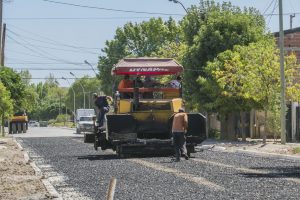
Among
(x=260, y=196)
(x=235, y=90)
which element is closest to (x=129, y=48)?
(x=235, y=90)

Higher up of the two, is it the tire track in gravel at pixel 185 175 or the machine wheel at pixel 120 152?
the machine wheel at pixel 120 152

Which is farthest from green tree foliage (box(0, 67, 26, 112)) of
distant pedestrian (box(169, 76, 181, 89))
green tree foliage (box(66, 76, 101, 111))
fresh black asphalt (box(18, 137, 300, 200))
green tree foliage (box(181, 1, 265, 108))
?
green tree foliage (box(66, 76, 101, 111))

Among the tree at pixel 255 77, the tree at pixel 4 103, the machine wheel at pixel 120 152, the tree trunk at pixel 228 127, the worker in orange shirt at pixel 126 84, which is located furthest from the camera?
the tree trunk at pixel 228 127

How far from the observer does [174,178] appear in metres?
16.8

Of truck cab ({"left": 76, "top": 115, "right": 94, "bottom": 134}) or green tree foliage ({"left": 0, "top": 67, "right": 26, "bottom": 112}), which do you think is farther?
truck cab ({"left": 76, "top": 115, "right": 94, "bottom": 134})

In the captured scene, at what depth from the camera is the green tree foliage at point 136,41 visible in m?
83.5

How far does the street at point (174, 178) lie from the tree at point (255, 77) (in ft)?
40.0

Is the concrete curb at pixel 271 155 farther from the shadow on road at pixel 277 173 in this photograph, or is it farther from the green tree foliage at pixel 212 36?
the green tree foliage at pixel 212 36

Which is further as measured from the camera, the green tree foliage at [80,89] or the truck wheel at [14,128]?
the green tree foliage at [80,89]

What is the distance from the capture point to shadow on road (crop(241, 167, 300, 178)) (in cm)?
1724

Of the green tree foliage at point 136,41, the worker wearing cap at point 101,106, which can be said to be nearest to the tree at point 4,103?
the worker wearing cap at point 101,106

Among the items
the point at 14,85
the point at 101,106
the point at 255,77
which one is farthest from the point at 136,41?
the point at 101,106

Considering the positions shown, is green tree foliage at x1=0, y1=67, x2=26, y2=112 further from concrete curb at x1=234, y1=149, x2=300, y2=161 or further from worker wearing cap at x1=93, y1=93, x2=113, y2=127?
concrete curb at x1=234, y1=149, x2=300, y2=161

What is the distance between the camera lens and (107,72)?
88.6 metres
